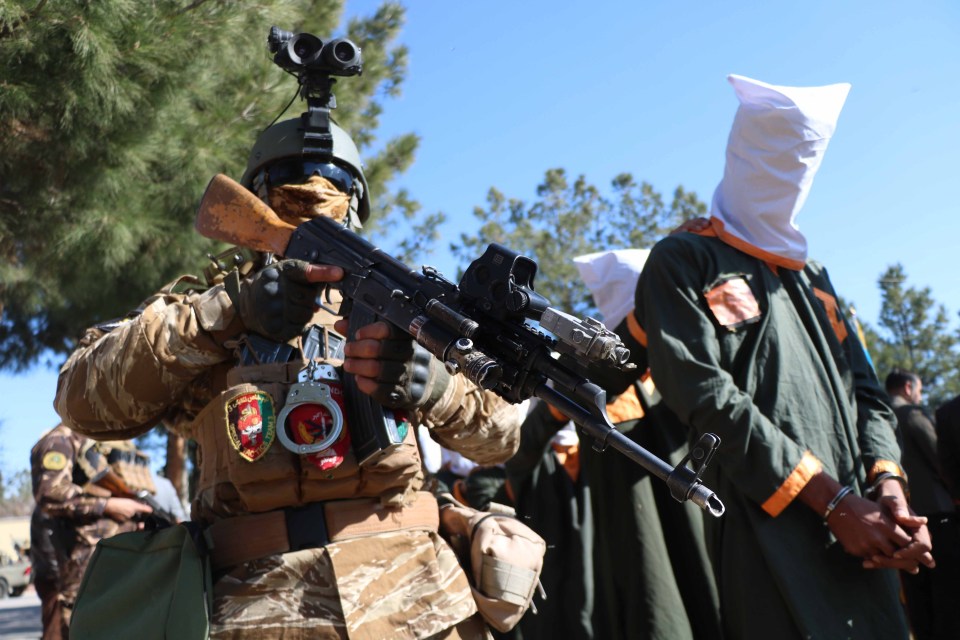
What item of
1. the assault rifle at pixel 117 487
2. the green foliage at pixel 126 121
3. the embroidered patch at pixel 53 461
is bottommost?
the assault rifle at pixel 117 487

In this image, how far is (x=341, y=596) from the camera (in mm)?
2311

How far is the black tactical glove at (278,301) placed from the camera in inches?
99.9

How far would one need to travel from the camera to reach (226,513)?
250cm

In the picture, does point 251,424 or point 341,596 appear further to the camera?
point 251,424

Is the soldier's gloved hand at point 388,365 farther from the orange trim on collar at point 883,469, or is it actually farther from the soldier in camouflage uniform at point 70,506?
the soldier in camouflage uniform at point 70,506

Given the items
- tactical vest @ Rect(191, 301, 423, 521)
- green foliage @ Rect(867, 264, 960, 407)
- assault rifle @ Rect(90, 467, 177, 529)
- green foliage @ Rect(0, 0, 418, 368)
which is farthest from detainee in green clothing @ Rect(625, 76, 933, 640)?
green foliage @ Rect(867, 264, 960, 407)

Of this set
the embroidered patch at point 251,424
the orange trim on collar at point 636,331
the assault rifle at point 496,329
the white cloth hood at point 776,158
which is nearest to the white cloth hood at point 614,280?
the orange trim on collar at point 636,331

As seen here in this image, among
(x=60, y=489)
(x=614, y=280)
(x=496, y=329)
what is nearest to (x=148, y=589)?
(x=496, y=329)

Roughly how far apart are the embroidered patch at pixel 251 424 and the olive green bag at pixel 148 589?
260 mm

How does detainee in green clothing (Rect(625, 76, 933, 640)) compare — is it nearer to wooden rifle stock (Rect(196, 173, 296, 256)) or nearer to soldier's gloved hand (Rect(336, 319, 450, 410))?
soldier's gloved hand (Rect(336, 319, 450, 410))

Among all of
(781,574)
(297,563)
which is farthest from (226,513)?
(781,574)

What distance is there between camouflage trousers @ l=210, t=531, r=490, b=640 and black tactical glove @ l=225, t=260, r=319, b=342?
604 millimetres

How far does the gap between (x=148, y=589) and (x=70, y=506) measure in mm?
4178

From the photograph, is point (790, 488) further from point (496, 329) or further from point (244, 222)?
point (244, 222)
